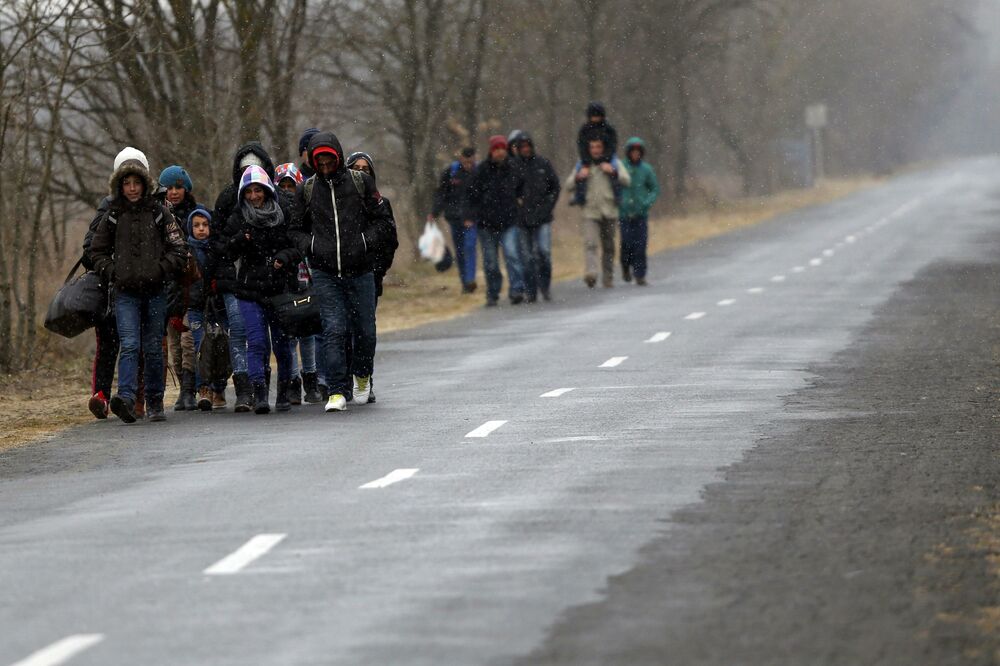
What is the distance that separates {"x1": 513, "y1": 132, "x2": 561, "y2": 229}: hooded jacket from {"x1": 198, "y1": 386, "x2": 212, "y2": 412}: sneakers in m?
10.7

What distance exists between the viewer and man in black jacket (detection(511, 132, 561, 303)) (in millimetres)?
25047

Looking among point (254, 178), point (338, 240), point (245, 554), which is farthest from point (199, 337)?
point (245, 554)

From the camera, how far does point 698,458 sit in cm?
1096

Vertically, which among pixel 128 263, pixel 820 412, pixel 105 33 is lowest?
pixel 820 412

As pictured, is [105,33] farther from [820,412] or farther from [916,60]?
[916,60]

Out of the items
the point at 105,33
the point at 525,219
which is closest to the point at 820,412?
the point at 525,219

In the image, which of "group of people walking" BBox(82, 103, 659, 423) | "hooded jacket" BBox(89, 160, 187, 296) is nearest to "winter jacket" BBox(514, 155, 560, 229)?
"group of people walking" BBox(82, 103, 659, 423)

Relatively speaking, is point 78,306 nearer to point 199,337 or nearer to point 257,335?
point 199,337

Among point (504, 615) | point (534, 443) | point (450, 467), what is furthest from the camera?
point (534, 443)

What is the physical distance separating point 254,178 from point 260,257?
2.06 feet

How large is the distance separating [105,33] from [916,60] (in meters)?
89.0

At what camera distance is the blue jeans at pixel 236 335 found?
14195 millimetres

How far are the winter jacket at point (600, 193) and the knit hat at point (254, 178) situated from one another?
1353cm

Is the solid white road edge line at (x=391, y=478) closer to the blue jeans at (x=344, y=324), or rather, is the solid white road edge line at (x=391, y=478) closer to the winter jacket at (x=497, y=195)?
the blue jeans at (x=344, y=324)
